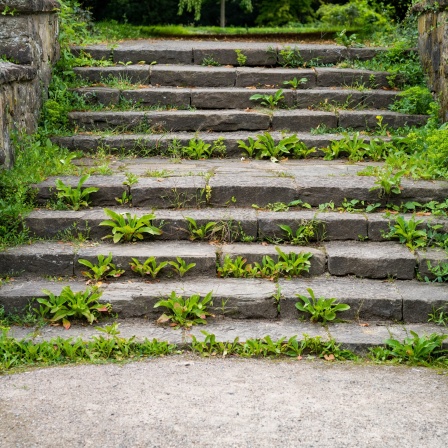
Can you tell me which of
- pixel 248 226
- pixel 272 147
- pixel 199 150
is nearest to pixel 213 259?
pixel 248 226

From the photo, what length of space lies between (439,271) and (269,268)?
115cm

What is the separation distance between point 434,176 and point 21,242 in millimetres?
3233

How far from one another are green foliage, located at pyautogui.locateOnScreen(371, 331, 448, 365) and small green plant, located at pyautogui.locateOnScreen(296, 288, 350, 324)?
1.28 ft

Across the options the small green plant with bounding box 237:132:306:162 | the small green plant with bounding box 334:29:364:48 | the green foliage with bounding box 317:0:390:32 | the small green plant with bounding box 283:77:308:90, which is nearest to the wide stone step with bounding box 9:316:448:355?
the small green plant with bounding box 237:132:306:162

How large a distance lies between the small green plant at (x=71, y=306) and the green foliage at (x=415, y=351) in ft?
5.66

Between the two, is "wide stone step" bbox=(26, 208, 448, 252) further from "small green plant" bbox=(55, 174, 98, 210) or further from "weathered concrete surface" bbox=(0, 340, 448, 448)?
"weathered concrete surface" bbox=(0, 340, 448, 448)

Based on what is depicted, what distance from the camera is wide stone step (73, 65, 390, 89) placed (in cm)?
747

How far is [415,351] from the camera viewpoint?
4230mm

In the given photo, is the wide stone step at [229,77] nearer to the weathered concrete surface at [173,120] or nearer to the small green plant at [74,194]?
the weathered concrete surface at [173,120]

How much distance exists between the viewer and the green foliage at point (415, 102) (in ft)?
23.0

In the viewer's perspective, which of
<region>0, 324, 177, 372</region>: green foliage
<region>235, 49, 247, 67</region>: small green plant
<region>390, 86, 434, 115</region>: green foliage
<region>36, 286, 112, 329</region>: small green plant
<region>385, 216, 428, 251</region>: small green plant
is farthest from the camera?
<region>235, 49, 247, 67</region>: small green plant

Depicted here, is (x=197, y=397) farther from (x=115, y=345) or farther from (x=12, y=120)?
(x=12, y=120)

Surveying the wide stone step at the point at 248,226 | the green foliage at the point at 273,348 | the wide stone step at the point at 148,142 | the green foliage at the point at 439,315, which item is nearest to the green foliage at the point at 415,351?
the green foliage at the point at 273,348

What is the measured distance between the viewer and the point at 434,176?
5.80 meters
